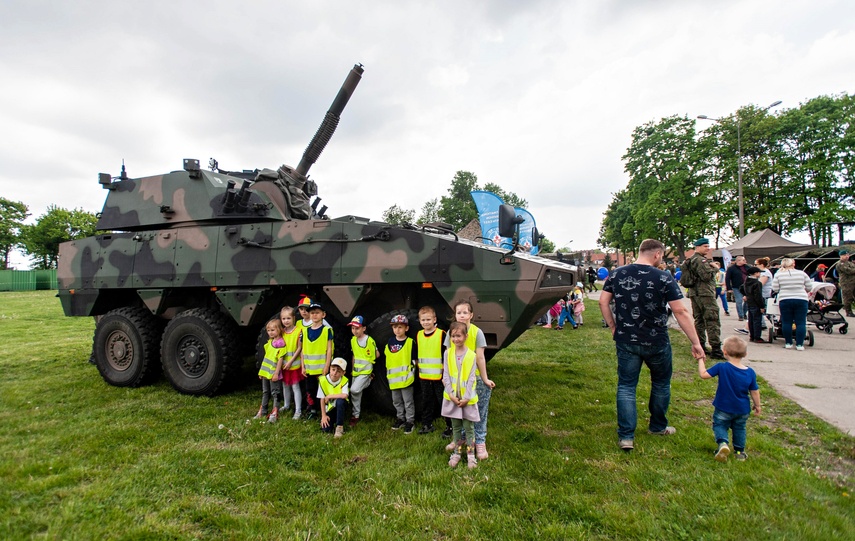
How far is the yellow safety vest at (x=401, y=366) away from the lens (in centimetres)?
447

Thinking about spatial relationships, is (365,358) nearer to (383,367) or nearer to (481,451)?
(383,367)

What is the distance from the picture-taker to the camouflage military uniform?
726 cm

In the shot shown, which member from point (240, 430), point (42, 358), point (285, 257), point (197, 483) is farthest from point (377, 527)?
point (42, 358)

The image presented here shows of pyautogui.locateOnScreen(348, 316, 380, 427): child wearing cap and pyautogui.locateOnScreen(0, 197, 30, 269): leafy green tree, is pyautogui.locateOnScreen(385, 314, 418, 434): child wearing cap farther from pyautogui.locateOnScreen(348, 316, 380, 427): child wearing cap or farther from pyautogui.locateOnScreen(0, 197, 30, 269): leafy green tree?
pyautogui.locateOnScreen(0, 197, 30, 269): leafy green tree

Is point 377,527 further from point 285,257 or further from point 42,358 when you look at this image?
point 42,358

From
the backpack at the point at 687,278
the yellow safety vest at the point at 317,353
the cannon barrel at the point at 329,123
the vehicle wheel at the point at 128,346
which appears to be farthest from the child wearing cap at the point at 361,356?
the backpack at the point at 687,278

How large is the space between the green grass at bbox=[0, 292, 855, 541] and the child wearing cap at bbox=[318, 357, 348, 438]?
0.22 metres

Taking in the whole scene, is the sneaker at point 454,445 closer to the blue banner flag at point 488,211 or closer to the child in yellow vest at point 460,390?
the child in yellow vest at point 460,390

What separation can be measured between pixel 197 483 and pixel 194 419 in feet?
5.72

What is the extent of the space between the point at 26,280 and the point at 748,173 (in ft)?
172

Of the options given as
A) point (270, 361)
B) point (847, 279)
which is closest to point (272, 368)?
point (270, 361)

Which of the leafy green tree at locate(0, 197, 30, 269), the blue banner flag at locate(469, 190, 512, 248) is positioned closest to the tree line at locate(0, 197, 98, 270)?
the leafy green tree at locate(0, 197, 30, 269)

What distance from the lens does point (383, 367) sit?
16.4 feet

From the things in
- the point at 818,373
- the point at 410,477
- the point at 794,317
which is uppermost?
the point at 794,317
